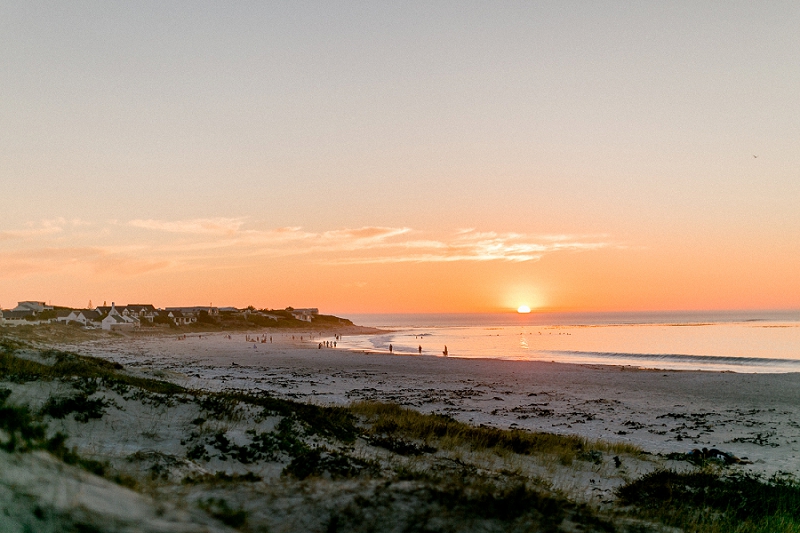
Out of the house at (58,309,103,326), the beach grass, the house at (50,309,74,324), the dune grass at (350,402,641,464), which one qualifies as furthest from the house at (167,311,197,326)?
the dune grass at (350,402,641,464)

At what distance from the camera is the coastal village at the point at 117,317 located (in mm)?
98188

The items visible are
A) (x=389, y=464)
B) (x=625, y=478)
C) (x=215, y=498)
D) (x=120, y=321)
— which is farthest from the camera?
(x=120, y=321)

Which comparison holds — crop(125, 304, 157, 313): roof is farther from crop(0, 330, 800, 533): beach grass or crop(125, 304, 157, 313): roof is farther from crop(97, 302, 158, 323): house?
crop(0, 330, 800, 533): beach grass

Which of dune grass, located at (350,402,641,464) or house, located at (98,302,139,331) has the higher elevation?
dune grass, located at (350,402,641,464)

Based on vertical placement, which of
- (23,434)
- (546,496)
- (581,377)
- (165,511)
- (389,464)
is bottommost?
(581,377)

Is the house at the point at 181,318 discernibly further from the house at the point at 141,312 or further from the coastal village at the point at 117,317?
the house at the point at 141,312

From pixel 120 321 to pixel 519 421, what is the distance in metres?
111

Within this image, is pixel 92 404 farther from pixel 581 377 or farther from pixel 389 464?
pixel 581 377

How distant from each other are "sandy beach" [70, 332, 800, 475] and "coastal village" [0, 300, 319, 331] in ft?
194

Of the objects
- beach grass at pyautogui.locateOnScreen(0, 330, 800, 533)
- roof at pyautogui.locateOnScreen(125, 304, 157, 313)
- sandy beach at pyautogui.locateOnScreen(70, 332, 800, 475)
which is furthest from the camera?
roof at pyautogui.locateOnScreen(125, 304, 157, 313)

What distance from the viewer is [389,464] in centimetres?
1008

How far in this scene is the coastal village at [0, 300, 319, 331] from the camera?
Answer: 322 feet

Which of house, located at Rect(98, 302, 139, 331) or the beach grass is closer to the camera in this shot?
the beach grass

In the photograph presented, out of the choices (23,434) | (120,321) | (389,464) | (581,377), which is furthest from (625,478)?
(120,321)
